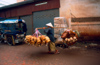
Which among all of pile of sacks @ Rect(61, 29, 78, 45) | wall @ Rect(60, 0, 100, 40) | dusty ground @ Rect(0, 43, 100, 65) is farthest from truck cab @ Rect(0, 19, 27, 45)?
wall @ Rect(60, 0, 100, 40)

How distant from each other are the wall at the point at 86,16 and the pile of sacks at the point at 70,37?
2.65 m

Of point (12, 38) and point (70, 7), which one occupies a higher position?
point (70, 7)

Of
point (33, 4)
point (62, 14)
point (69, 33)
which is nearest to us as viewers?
point (69, 33)

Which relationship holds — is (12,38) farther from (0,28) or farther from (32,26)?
(32,26)

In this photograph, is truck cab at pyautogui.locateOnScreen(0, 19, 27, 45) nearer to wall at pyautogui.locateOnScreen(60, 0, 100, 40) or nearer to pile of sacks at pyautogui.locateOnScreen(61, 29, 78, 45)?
pile of sacks at pyautogui.locateOnScreen(61, 29, 78, 45)

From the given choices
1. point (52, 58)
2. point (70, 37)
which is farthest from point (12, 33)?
point (70, 37)

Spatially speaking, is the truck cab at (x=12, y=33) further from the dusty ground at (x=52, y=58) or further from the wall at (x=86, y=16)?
the wall at (x=86, y=16)

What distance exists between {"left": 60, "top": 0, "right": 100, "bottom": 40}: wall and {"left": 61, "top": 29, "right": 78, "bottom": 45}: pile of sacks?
8.68 feet

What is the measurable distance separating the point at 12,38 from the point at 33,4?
4.86 meters

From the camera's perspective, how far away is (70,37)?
4.58m

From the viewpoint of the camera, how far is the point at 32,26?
32.4ft

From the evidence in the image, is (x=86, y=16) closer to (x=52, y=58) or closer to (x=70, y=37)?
(x=70, y=37)

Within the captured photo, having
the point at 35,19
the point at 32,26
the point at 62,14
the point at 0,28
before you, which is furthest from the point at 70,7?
the point at 0,28

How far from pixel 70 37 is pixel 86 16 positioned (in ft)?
11.5
